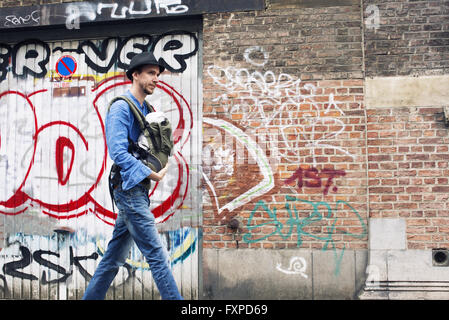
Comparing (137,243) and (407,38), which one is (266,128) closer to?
(407,38)

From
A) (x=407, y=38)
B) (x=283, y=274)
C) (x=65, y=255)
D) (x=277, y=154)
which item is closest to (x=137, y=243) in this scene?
(x=283, y=274)

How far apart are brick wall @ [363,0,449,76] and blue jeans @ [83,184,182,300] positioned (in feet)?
9.63

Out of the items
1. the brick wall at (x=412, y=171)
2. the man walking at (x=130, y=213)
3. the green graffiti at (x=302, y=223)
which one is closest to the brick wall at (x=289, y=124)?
the green graffiti at (x=302, y=223)

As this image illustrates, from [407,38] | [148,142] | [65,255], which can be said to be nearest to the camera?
[148,142]

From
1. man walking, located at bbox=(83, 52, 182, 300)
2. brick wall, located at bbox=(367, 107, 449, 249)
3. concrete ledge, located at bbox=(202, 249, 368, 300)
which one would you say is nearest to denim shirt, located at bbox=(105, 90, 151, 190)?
man walking, located at bbox=(83, 52, 182, 300)

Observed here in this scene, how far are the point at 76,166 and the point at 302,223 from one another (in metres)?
2.71

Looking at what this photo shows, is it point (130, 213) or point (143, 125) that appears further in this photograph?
point (143, 125)

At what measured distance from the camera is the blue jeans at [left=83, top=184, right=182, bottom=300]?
414 cm

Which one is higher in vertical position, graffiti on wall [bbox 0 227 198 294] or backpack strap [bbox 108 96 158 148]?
backpack strap [bbox 108 96 158 148]

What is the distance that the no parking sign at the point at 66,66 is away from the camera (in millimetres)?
6367

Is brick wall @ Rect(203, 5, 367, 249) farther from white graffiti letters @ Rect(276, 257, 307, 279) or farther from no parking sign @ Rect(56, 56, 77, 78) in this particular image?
no parking sign @ Rect(56, 56, 77, 78)

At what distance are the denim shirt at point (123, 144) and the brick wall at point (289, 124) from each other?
1702mm

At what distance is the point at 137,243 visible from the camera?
13.9ft
